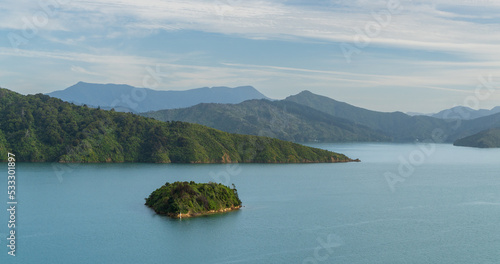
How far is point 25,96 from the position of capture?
152 m

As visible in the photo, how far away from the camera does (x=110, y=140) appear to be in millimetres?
139500

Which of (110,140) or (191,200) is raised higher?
(110,140)

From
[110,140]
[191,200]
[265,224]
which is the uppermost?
[110,140]

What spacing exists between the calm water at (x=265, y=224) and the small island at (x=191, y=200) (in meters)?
1.69

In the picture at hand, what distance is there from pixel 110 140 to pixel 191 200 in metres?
81.9

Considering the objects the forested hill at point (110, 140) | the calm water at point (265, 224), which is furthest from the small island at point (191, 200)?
the forested hill at point (110, 140)

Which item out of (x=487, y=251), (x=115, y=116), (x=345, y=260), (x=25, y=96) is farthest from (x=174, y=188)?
(x=25, y=96)

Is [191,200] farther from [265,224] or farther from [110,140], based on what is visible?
[110,140]

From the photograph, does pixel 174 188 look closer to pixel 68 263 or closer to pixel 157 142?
pixel 68 263

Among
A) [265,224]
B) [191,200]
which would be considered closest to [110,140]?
[191,200]

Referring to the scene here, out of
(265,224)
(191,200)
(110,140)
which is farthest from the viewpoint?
(110,140)

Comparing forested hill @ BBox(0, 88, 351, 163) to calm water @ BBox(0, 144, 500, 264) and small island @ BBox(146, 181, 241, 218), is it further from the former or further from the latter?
small island @ BBox(146, 181, 241, 218)

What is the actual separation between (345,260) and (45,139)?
106m

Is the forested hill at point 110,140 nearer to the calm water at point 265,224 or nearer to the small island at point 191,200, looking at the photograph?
the calm water at point 265,224
